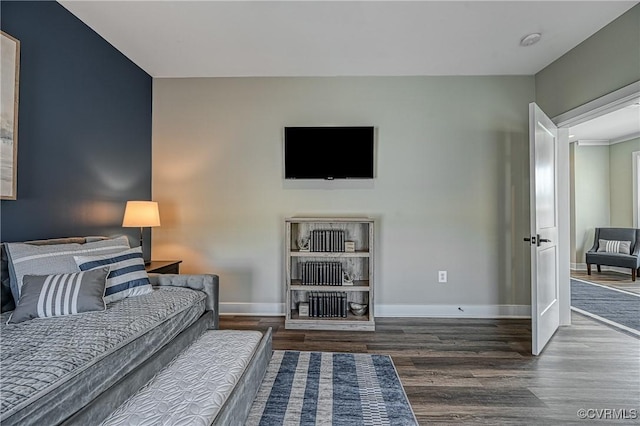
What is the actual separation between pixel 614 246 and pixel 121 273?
23.3 feet

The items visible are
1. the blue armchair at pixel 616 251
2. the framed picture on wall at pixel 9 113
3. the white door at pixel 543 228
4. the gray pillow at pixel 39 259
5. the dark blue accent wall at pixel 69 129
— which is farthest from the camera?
the blue armchair at pixel 616 251

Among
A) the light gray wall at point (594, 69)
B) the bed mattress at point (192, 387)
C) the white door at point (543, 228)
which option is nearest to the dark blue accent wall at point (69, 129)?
the bed mattress at point (192, 387)

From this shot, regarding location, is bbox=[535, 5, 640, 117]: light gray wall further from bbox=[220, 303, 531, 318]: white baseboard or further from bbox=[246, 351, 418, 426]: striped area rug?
bbox=[246, 351, 418, 426]: striped area rug

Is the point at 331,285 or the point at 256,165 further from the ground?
the point at 256,165

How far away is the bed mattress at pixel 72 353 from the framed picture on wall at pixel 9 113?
81 cm

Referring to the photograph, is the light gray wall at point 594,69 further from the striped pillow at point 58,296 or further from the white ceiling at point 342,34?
the striped pillow at point 58,296

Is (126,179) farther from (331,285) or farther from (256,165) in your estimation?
(331,285)

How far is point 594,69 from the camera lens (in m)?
2.61

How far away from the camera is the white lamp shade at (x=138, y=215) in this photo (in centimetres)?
283

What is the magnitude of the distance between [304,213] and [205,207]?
106cm

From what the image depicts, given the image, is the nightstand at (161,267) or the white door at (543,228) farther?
the nightstand at (161,267)

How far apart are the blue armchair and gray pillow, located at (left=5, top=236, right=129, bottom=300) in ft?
23.0

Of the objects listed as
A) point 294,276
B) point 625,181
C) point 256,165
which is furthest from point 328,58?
point 625,181

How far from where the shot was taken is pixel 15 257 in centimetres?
176
